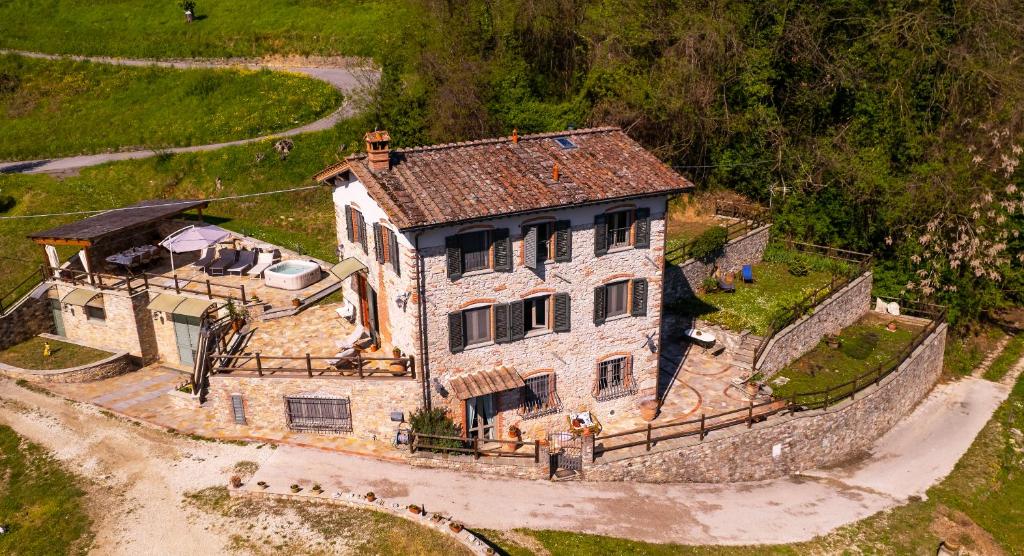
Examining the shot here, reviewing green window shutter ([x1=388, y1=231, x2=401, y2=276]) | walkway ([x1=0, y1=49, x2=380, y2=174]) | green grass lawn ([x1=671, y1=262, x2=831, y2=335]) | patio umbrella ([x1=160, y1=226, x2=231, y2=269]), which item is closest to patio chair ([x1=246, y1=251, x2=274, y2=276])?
patio umbrella ([x1=160, y1=226, x2=231, y2=269])

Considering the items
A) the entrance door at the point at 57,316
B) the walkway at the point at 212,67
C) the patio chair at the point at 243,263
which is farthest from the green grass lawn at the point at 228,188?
the entrance door at the point at 57,316

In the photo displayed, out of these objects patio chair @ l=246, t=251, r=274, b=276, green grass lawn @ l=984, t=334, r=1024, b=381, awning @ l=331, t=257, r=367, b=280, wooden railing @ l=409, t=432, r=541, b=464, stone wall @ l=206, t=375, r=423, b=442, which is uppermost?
awning @ l=331, t=257, r=367, b=280

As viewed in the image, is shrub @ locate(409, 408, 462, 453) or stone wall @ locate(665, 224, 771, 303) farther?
stone wall @ locate(665, 224, 771, 303)

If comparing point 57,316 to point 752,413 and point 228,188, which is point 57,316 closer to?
point 228,188

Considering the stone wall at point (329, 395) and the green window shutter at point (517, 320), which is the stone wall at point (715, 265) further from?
the stone wall at point (329, 395)

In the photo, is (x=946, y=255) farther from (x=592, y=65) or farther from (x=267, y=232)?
(x=267, y=232)

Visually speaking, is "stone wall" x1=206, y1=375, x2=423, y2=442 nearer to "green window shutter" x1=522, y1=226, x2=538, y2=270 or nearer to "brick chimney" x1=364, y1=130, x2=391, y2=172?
"green window shutter" x1=522, y1=226, x2=538, y2=270
